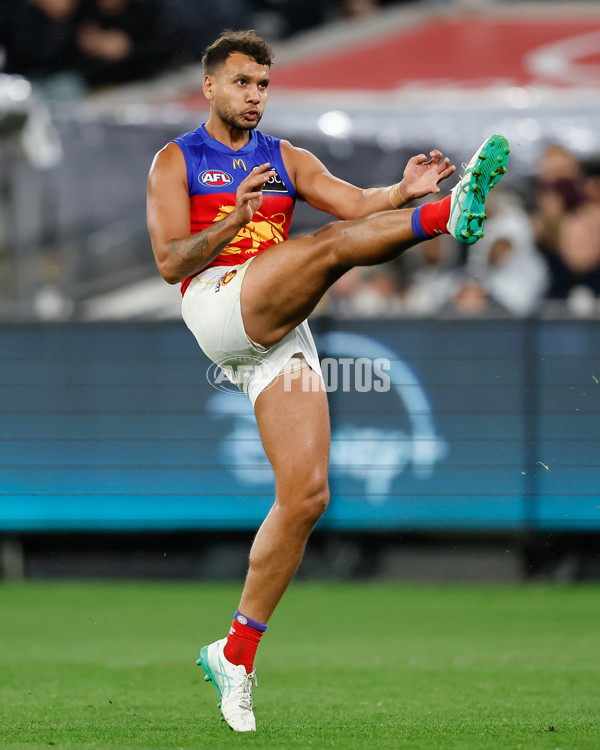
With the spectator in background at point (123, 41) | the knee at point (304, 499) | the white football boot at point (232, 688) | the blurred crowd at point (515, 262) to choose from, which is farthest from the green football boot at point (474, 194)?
the spectator in background at point (123, 41)

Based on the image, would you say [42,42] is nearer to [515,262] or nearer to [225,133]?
[515,262]

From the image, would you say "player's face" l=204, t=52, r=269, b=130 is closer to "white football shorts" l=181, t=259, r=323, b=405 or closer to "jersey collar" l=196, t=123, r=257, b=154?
"jersey collar" l=196, t=123, r=257, b=154

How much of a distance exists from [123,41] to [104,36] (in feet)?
Result: 0.55

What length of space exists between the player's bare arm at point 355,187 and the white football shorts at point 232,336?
1.53 ft

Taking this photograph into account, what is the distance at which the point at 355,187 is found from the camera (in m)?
4.71

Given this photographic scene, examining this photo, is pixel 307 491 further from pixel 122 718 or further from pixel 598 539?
pixel 598 539

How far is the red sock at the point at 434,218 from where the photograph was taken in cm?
Result: 406

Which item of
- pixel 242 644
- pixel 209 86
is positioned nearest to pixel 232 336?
pixel 209 86

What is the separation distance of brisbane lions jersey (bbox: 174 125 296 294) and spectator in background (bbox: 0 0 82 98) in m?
5.88

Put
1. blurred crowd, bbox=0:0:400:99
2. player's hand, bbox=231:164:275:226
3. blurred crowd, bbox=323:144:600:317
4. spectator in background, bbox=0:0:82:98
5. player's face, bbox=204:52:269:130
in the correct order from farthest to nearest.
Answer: blurred crowd, bbox=0:0:400:99 < spectator in background, bbox=0:0:82:98 < blurred crowd, bbox=323:144:600:317 < player's face, bbox=204:52:269:130 < player's hand, bbox=231:164:275:226

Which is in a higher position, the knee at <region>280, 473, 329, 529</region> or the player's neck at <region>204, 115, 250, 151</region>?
the player's neck at <region>204, 115, 250, 151</region>

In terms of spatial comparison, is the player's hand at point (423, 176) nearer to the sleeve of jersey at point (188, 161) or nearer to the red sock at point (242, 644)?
the sleeve of jersey at point (188, 161)

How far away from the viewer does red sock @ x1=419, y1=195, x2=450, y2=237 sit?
4.06 m

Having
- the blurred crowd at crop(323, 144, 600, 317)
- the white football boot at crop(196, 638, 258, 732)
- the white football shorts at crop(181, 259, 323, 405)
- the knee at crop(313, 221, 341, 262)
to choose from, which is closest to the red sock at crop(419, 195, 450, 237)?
the knee at crop(313, 221, 341, 262)
